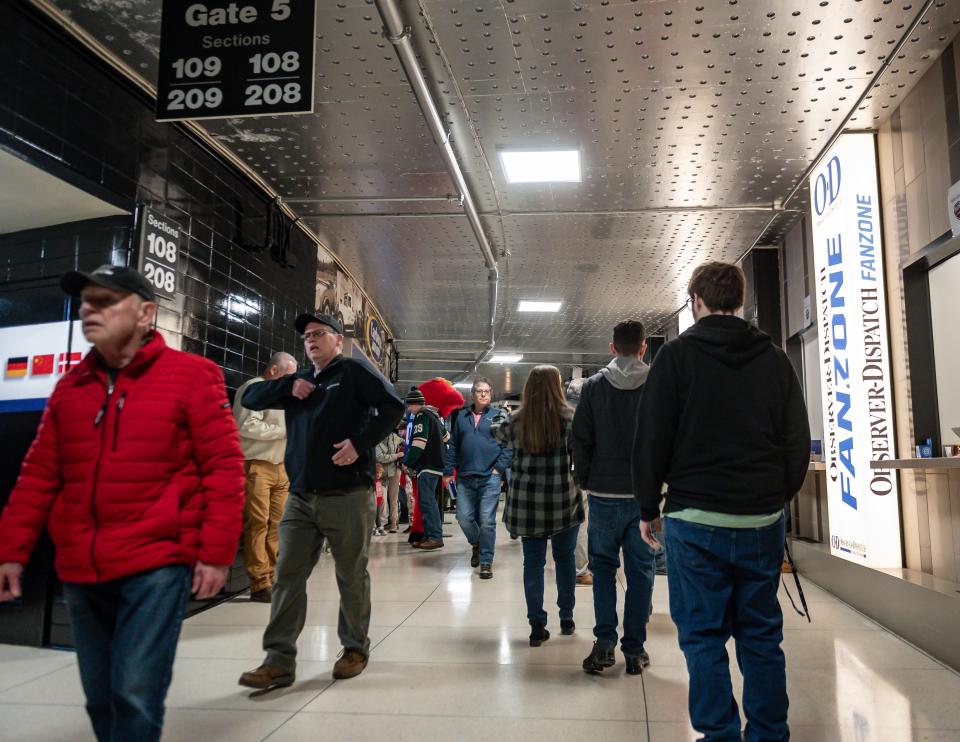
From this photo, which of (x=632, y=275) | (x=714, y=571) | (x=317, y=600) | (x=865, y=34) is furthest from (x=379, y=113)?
(x=632, y=275)

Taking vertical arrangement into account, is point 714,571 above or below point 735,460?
below

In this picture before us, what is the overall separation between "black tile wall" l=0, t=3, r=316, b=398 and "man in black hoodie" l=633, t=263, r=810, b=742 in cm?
314

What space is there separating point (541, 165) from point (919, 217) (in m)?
2.49

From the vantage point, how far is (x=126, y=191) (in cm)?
407

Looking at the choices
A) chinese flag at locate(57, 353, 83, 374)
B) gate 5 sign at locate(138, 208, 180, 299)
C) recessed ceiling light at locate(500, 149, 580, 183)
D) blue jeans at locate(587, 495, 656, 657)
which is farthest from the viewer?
recessed ceiling light at locate(500, 149, 580, 183)

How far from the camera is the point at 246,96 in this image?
3.06m

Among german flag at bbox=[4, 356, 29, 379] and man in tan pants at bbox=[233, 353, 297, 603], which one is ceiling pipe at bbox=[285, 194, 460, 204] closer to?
man in tan pants at bbox=[233, 353, 297, 603]

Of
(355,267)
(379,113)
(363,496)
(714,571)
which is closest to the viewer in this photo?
(714,571)

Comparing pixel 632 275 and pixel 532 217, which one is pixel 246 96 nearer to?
pixel 532 217

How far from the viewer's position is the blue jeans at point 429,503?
24.7 feet

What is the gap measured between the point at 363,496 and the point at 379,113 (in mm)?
2540

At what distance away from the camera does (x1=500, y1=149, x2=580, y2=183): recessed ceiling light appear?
515cm

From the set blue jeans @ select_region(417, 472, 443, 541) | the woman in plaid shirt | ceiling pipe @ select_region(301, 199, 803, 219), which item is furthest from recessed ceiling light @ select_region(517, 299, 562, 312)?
the woman in plaid shirt

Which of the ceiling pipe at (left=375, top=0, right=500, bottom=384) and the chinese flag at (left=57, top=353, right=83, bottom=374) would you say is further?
the chinese flag at (left=57, top=353, right=83, bottom=374)
